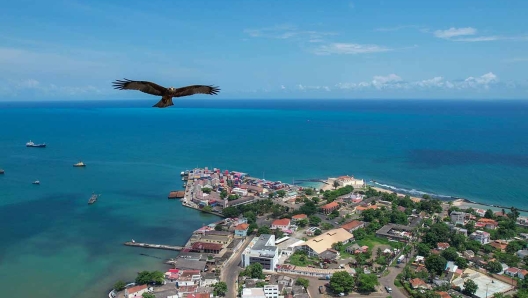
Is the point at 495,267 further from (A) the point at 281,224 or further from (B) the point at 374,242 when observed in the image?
(A) the point at 281,224

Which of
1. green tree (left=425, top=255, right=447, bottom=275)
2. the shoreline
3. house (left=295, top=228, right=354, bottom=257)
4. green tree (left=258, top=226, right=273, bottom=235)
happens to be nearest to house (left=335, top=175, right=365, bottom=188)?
the shoreline

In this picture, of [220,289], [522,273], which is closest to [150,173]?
[220,289]

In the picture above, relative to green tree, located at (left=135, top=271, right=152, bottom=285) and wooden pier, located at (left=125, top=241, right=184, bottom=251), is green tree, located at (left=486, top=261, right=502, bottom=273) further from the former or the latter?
green tree, located at (left=135, top=271, right=152, bottom=285)

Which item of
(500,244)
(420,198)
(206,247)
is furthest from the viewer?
(420,198)

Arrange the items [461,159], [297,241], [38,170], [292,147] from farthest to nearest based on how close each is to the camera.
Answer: [292,147] < [461,159] < [38,170] < [297,241]

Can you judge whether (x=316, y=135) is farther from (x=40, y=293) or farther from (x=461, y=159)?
(x=40, y=293)

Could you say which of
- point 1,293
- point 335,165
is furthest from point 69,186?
point 335,165
